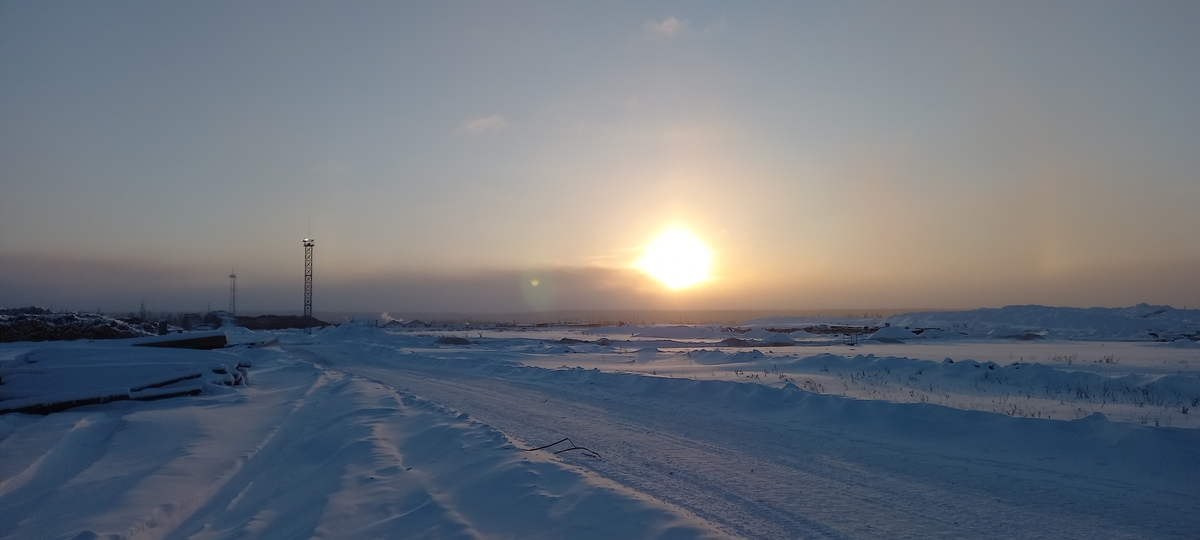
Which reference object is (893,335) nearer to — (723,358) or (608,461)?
(723,358)

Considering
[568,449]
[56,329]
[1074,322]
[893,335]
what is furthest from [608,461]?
[1074,322]

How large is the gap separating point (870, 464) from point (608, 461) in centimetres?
318

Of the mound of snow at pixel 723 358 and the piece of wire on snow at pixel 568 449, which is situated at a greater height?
the piece of wire on snow at pixel 568 449

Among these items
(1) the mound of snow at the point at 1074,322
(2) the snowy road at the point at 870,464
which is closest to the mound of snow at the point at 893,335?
(1) the mound of snow at the point at 1074,322

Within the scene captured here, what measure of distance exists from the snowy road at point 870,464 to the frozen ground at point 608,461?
0.04m

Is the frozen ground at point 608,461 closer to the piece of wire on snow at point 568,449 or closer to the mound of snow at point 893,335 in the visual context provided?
the piece of wire on snow at point 568,449

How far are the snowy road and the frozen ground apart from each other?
0.04 meters

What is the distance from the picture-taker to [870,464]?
24.9 ft

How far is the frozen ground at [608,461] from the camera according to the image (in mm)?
5555

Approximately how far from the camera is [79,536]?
5.29m

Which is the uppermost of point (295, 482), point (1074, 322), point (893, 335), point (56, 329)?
point (56, 329)

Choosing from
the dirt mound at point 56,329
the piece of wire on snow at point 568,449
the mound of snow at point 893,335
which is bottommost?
the mound of snow at point 893,335

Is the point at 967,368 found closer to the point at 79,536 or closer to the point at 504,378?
the point at 504,378

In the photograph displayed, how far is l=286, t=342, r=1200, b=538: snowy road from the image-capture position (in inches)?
215
